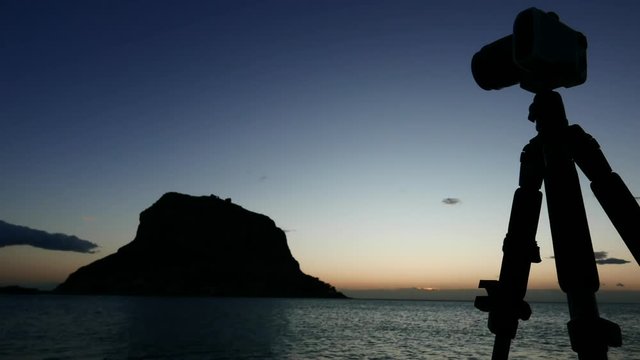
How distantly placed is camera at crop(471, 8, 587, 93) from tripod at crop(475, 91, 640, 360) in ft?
0.36

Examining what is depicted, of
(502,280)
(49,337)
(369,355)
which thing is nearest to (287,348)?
(369,355)

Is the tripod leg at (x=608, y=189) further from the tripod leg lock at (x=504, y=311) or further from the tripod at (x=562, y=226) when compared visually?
the tripod leg lock at (x=504, y=311)

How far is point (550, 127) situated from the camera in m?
2.31

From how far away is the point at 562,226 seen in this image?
215 cm

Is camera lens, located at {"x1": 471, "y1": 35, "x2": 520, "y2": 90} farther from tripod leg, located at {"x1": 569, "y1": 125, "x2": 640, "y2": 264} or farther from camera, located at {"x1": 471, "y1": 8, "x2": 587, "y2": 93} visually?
tripod leg, located at {"x1": 569, "y1": 125, "x2": 640, "y2": 264}

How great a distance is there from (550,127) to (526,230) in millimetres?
537

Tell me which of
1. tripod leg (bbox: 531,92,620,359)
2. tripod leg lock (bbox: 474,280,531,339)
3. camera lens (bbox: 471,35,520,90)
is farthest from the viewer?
camera lens (bbox: 471,35,520,90)

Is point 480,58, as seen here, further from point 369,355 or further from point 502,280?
point 369,355

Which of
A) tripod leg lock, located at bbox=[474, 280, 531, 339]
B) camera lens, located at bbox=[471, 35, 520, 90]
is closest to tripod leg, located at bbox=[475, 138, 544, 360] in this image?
tripod leg lock, located at bbox=[474, 280, 531, 339]

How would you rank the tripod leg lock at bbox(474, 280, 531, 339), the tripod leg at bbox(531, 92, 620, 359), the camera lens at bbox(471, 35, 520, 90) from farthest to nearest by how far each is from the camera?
the camera lens at bbox(471, 35, 520, 90), the tripod leg lock at bbox(474, 280, 531, 339), the tripod leg at bbox(531, 92, 620, 359)

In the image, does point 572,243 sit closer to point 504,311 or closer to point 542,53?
point 504,311

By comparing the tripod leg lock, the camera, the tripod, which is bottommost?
the tripod leg lock

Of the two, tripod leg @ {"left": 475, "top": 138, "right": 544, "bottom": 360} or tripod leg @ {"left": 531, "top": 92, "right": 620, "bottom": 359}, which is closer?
tripod leg @ {"left": 531, "top": 92, "right": 620, "bottom": 359}

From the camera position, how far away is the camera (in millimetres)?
2291
